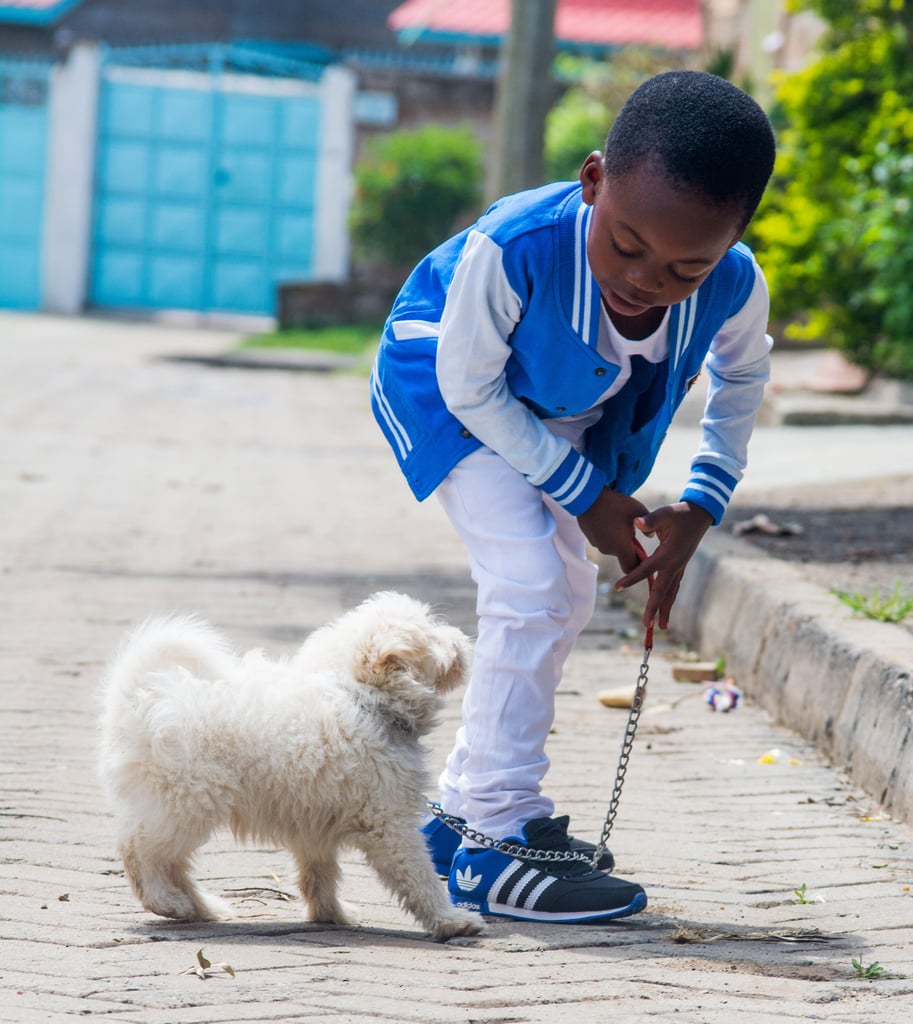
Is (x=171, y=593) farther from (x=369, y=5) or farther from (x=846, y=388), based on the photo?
(x=369, y=5)

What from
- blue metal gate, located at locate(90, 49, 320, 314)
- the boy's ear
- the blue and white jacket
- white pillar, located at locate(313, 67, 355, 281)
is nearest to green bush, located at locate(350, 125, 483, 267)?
white pillar, located at locate(313, 67, 355, 281)

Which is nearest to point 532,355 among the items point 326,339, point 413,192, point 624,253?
point 624,253

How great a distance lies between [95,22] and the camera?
28562mm

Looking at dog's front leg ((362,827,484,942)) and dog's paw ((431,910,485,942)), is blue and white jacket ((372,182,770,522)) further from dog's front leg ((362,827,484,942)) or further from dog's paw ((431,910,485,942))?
dog's paw ((431,910,485,942))

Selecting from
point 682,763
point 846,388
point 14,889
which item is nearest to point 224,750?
point 14,889

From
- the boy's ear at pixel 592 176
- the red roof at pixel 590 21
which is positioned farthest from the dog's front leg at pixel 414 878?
the red roof at pixel 590 21

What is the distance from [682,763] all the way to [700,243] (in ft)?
6.67

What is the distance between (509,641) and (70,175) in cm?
2117

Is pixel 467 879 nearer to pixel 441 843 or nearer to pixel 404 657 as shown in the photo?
pixel 441 843

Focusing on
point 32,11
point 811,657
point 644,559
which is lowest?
point 811,657

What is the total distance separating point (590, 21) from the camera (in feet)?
82.0

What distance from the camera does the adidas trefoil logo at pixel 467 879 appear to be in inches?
132

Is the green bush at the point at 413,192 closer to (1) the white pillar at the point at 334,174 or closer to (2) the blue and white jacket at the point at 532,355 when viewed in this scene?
(1) the white pillar at the point at 334,174

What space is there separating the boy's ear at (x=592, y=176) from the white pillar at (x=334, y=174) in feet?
63.9
